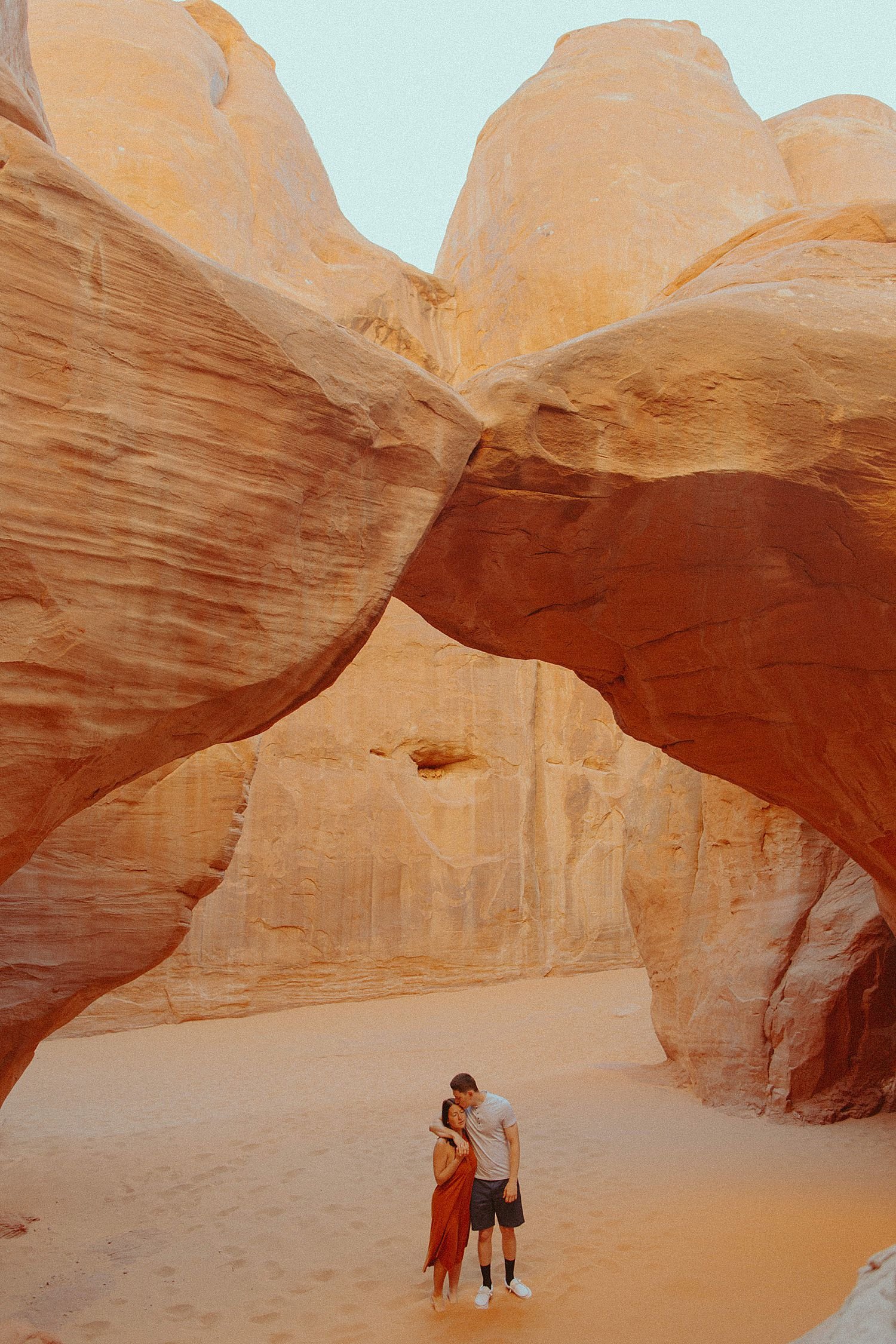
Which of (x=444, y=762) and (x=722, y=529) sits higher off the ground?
(x=722, y=529)

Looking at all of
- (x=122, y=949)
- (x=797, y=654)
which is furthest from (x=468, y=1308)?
(x=797, y=654)

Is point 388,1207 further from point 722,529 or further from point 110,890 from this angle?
point 722,529

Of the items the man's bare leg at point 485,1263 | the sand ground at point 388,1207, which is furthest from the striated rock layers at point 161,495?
the sand ground at point 388,1207

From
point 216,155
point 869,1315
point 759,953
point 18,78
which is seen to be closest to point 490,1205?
point 869,1315

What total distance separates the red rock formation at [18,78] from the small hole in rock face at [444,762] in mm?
12839

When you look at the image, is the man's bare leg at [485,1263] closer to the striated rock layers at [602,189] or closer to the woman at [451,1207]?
the woman at [451,1207]

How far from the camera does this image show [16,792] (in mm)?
3721

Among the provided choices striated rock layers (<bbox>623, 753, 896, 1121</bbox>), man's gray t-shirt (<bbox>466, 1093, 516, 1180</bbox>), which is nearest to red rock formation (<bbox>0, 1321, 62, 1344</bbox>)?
man's gray t-shirt (<bbox>466, 1093, 516, 1180</bbox>)

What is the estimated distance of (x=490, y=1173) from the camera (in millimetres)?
5387

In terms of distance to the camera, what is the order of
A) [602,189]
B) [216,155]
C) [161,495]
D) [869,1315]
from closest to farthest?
[869,1315], [161,495], [216,155], [602,189]

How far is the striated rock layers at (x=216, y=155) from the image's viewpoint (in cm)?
1839

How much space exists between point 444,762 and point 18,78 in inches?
543

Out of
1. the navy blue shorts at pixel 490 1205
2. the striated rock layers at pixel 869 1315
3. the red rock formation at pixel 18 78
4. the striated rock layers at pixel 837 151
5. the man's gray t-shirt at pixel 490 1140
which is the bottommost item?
the navy blue shorts at pixel 490 1205

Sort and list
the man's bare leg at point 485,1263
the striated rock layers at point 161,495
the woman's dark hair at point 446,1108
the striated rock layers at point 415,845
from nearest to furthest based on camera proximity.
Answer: the striated rock layers at point 161,495, the man's bare leg at point 485,1263, the woman's dark hair at point 446,1108, the striated rock layers at point 415,845
